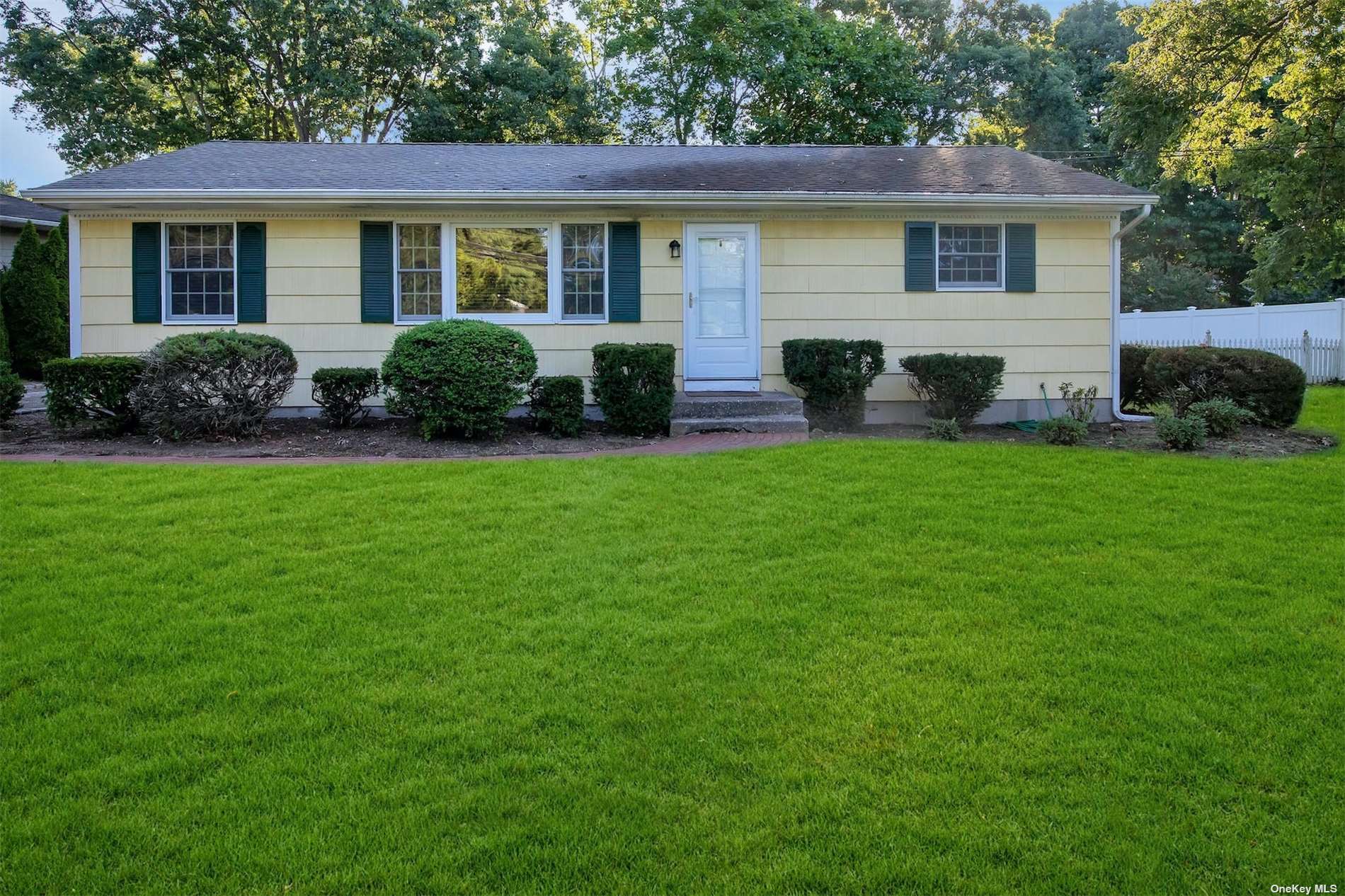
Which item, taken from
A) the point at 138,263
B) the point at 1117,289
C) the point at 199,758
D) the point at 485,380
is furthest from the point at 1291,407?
the point at 138,263

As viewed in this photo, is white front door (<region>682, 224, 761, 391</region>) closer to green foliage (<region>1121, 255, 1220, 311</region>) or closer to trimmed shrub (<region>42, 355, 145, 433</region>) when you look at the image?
trimmed shrub (<region>42, 355, 145, 433</region>)

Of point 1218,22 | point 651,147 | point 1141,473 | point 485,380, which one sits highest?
point 1218,22

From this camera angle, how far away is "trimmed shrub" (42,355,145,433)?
29.1 feet

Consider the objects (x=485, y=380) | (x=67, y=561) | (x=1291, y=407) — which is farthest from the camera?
(x=1291, y=407)

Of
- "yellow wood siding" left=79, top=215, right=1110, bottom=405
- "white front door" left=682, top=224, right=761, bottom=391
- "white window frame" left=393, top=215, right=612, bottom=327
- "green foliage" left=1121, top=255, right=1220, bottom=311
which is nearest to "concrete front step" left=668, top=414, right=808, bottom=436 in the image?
"white front door" left=682, top=224, right=761, bottom=391

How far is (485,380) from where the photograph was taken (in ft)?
28.7

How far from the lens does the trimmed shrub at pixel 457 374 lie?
8703 mm

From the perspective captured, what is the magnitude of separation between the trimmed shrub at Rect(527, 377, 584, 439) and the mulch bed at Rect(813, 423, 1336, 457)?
2.46 m

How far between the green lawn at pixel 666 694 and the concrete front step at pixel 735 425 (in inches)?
127

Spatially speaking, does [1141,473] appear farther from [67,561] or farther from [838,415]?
[67,561]

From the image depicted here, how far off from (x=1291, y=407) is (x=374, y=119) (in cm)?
2050

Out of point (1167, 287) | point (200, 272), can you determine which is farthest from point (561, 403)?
point (1167, 287)

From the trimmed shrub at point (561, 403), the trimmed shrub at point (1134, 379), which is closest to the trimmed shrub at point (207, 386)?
the trimmed shrub at point (561, 403)

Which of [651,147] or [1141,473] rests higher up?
[651,147]
